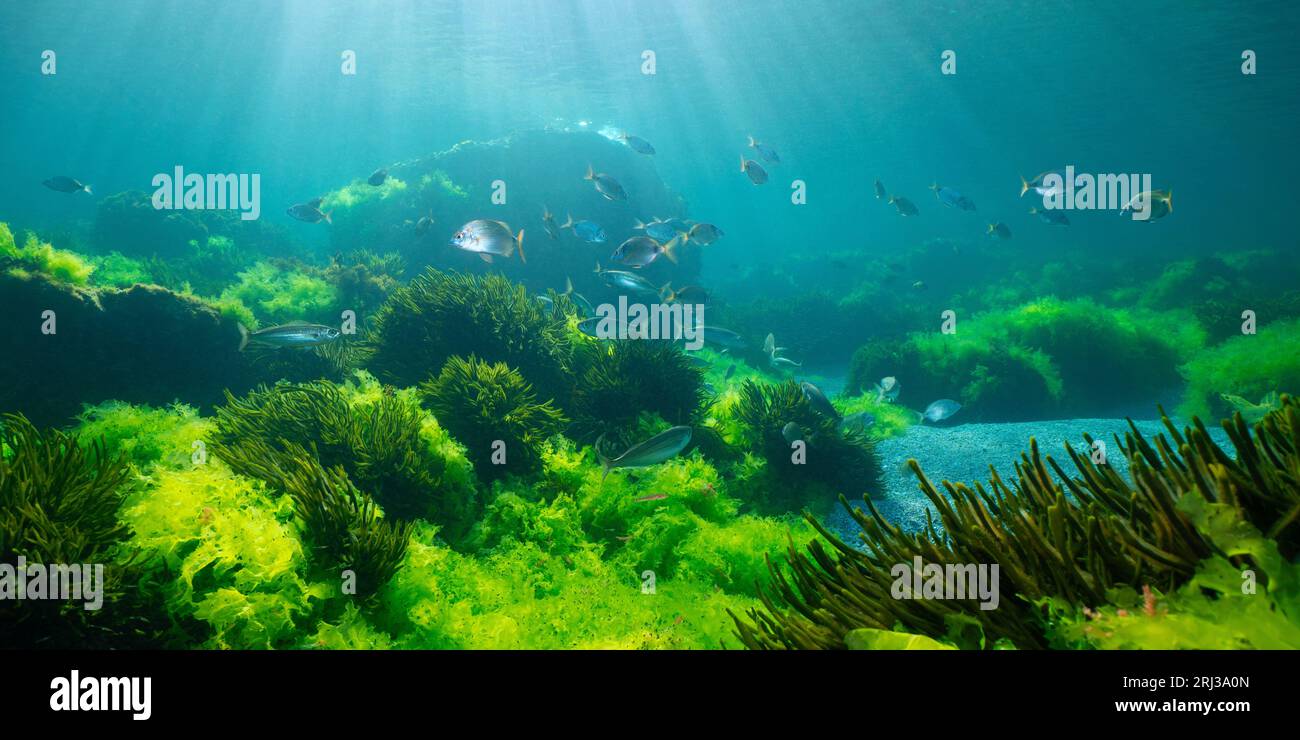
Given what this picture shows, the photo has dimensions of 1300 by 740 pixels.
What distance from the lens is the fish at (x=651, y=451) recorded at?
4.61 m

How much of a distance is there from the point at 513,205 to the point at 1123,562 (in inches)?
817

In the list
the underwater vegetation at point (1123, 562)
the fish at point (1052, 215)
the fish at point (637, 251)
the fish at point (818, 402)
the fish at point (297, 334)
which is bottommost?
the underwater vegetation at point (1123, 562)

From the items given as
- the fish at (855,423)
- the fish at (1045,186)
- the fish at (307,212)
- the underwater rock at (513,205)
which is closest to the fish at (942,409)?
the fish at (855,423)

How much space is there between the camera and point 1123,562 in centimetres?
155

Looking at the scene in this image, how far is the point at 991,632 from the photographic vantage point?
63.7 inches

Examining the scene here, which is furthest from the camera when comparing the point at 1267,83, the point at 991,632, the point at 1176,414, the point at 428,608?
the point at 1267,83

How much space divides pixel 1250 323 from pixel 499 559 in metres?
16.3

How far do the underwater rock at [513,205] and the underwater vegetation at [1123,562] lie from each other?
16599 mm

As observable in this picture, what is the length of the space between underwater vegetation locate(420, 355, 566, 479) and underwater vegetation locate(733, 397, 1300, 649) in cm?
376

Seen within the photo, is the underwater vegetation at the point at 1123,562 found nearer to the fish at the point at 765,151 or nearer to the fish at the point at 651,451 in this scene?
the fish at the point at 651,451

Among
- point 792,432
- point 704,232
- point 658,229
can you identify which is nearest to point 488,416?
point 792,432

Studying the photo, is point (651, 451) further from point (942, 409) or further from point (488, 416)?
point (942, 409)
